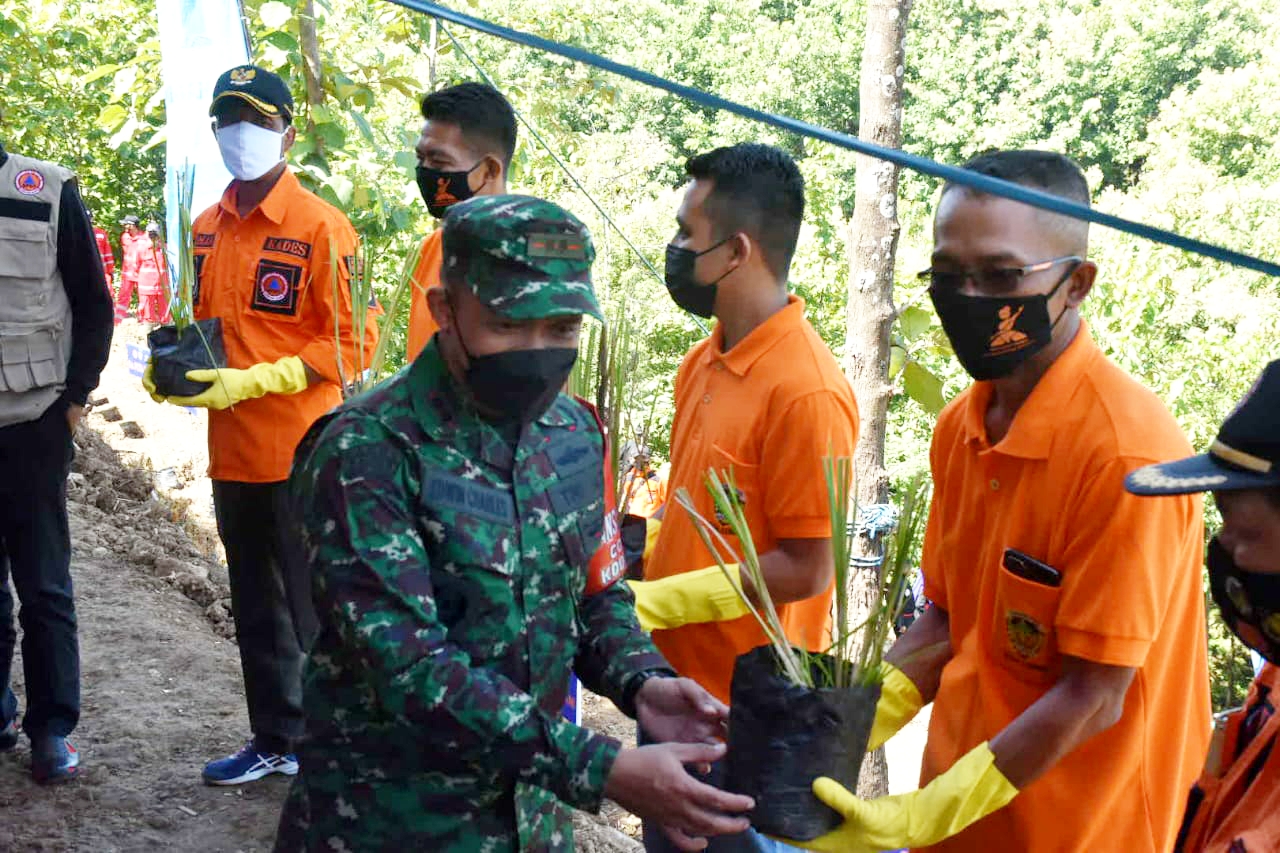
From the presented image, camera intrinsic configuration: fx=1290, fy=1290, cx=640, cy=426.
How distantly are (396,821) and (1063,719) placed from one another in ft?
3.15

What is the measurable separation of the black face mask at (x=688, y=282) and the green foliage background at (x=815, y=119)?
102cm

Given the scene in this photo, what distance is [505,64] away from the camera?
26219 millimetres

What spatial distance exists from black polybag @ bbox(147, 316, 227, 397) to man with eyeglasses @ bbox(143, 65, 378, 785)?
0.04m

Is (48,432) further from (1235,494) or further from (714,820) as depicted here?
(1235,494)

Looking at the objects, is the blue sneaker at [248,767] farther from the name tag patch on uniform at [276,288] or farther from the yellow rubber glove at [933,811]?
the yellow rubber glove at [933,811]

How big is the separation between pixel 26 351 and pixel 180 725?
1.44 m

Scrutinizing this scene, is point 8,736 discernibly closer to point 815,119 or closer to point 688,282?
point 688,282

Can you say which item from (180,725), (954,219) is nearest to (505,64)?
(180,725)

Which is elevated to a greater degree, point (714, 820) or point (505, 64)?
point (505, 64)

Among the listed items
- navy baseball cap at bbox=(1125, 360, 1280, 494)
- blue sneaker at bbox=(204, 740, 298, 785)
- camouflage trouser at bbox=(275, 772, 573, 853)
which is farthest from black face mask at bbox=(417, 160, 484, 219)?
navy baseball cap at bbox=(1125, 360, 1280, 494)

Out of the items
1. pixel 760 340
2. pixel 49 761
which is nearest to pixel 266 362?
pixel 49 761

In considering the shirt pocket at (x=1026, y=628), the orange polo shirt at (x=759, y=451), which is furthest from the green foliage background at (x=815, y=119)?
the shirt pocket at (x=1026, y=628)

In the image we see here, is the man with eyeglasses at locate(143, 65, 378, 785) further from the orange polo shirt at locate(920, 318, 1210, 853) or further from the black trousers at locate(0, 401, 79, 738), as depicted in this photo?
the orange polo shirt at locate(920, 318, 1210, 853)

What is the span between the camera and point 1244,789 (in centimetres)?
155
